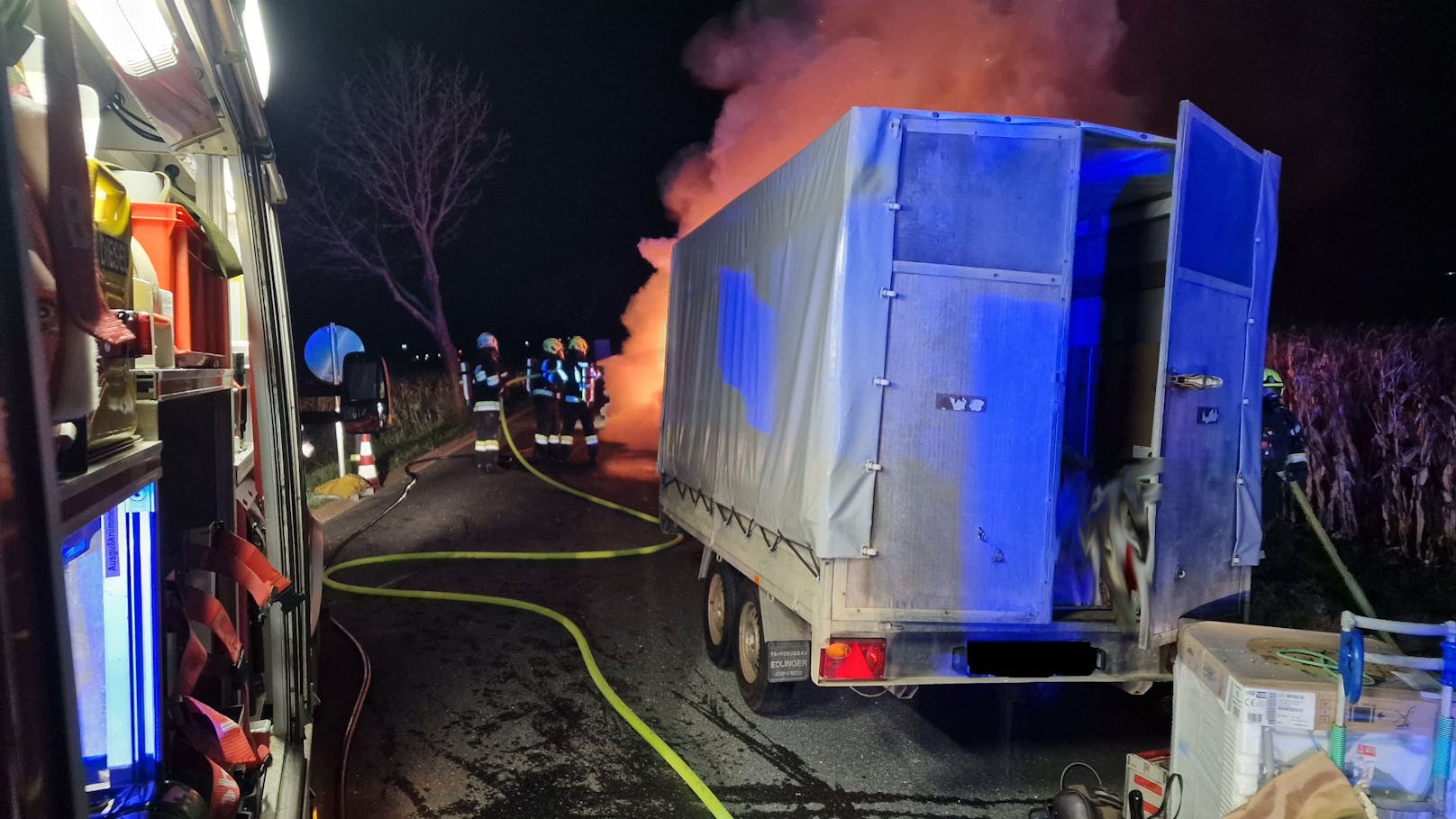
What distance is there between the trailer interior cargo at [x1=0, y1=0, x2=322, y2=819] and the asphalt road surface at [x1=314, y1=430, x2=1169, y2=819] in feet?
4.19

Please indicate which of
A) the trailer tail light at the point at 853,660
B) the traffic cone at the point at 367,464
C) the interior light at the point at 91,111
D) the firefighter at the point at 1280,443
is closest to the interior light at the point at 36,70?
the interior light at the point at 91,111

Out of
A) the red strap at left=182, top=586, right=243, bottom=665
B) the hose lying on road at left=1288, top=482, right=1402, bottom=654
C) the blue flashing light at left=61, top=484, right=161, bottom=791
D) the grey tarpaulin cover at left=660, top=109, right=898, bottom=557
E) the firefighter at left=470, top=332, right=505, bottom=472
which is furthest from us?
the firefighter at left=470, top=332, right=505, bottom=472

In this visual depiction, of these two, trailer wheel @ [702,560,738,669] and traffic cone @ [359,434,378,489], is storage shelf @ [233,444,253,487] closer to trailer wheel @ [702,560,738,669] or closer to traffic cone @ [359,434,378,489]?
trailer wheel @ [702,560,738,669]

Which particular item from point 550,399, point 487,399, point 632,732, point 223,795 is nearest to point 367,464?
point 487,399

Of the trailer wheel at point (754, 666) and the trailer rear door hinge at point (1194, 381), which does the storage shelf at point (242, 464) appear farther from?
the trailer rear door hinge at point (1194, 381)

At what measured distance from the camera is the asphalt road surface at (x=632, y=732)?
4.26 meters

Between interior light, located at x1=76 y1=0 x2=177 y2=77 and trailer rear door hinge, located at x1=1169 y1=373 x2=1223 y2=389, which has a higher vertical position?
interior light, located at x1=76 y1=0 x2=177 y2=77

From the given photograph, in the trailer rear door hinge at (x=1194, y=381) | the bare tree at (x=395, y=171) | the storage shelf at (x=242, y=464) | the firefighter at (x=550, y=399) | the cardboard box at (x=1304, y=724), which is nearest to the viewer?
the cardboard box at (x=1304, y=724)

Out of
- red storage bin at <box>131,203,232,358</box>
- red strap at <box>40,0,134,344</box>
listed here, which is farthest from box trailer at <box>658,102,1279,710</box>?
red strap at <box>40,0,134,344</box>

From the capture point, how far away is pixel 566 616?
698cm

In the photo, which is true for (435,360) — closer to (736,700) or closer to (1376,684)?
(736,700)

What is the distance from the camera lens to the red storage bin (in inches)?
93.0

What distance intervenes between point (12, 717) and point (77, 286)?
0.56 metres

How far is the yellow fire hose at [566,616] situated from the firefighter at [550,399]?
2.64 meters
